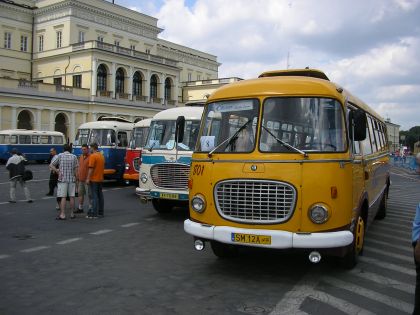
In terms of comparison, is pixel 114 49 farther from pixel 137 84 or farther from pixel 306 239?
pixel 306 239

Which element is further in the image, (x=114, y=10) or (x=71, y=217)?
(x=114, y=10)

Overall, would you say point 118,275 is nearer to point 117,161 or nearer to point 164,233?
point 164,233

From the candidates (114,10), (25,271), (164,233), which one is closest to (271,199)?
(25,271)

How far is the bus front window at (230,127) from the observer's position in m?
7.05

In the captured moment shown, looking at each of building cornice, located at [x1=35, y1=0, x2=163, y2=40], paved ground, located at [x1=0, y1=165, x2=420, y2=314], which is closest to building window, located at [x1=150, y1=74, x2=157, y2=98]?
building cornice, located at [x1=35, y1=0, x2=163, y2=40]

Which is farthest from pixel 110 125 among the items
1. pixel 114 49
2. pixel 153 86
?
pixel 153 86

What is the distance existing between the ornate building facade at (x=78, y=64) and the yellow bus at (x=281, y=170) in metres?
48.5

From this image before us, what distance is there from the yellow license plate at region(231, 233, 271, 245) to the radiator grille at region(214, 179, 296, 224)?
0.21 metres

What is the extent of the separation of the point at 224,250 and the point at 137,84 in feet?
209

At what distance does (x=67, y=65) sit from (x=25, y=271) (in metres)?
59.7

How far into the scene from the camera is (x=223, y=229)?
21.9ft

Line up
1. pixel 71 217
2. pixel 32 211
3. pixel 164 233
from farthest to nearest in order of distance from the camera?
pixel 32 211
pixel 71 217
pixel 164 233

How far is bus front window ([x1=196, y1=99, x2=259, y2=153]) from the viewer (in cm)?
705

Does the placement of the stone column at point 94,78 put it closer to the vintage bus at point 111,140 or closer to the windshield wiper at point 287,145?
the vintage bus at point 111,140
